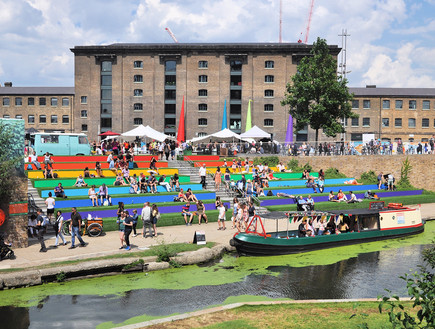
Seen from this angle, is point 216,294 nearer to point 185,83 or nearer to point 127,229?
point 127,229

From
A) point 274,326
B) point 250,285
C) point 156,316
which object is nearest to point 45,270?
point 156,316

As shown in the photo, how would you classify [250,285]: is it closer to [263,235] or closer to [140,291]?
[140,291]

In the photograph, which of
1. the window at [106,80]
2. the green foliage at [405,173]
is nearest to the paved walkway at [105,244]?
the green foliage at [405,173]

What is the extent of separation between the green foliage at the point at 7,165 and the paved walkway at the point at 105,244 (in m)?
2.43

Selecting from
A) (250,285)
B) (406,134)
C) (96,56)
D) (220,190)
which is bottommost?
(250,285)

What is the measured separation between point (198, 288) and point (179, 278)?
1.36 m

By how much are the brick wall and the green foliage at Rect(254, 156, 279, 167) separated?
1.41 metres

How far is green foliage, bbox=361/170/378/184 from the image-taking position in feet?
135

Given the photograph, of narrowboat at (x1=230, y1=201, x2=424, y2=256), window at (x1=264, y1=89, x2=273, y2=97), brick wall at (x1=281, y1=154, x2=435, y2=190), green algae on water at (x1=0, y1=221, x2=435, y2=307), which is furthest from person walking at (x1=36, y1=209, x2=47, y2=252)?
window at (x1=264, y1=89, x2=273, y2=97)

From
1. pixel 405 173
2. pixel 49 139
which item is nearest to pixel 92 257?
Answer: pixel 49 139

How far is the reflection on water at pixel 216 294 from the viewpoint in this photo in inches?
490

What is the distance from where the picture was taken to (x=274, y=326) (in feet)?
36.2

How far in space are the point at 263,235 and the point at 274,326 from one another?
9.56 meters

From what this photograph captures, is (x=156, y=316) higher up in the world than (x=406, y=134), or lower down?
lower down
